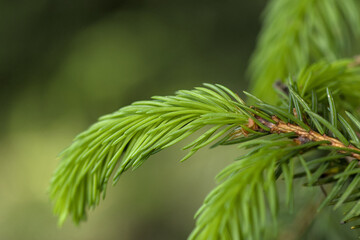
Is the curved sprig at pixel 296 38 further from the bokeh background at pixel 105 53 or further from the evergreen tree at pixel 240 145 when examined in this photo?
the bokeh background at pixel 105 53

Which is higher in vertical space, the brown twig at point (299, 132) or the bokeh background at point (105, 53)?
the bokeh background at point (105, 53)

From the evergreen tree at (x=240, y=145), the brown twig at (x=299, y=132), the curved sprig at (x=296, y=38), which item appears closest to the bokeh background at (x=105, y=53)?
the curved sprig at (x=296, y=38)

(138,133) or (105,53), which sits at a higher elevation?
(105,53)

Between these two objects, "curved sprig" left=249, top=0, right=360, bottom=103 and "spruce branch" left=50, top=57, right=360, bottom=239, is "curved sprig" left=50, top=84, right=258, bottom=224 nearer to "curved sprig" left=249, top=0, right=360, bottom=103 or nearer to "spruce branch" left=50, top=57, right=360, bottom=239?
"spruce branch" left=50, top=57, right=360, bottom=239

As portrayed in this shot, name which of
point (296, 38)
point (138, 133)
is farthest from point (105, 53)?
point (138, 133)

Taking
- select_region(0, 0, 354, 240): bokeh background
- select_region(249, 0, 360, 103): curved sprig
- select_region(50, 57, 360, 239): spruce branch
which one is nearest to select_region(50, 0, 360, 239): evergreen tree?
select_region(50, 57, 360, 239): spruce branch

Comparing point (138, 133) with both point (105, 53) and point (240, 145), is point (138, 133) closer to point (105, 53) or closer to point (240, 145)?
point (240, 145)

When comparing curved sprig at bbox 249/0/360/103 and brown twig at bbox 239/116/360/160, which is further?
curved sprig at bbox 249/0/360/103
